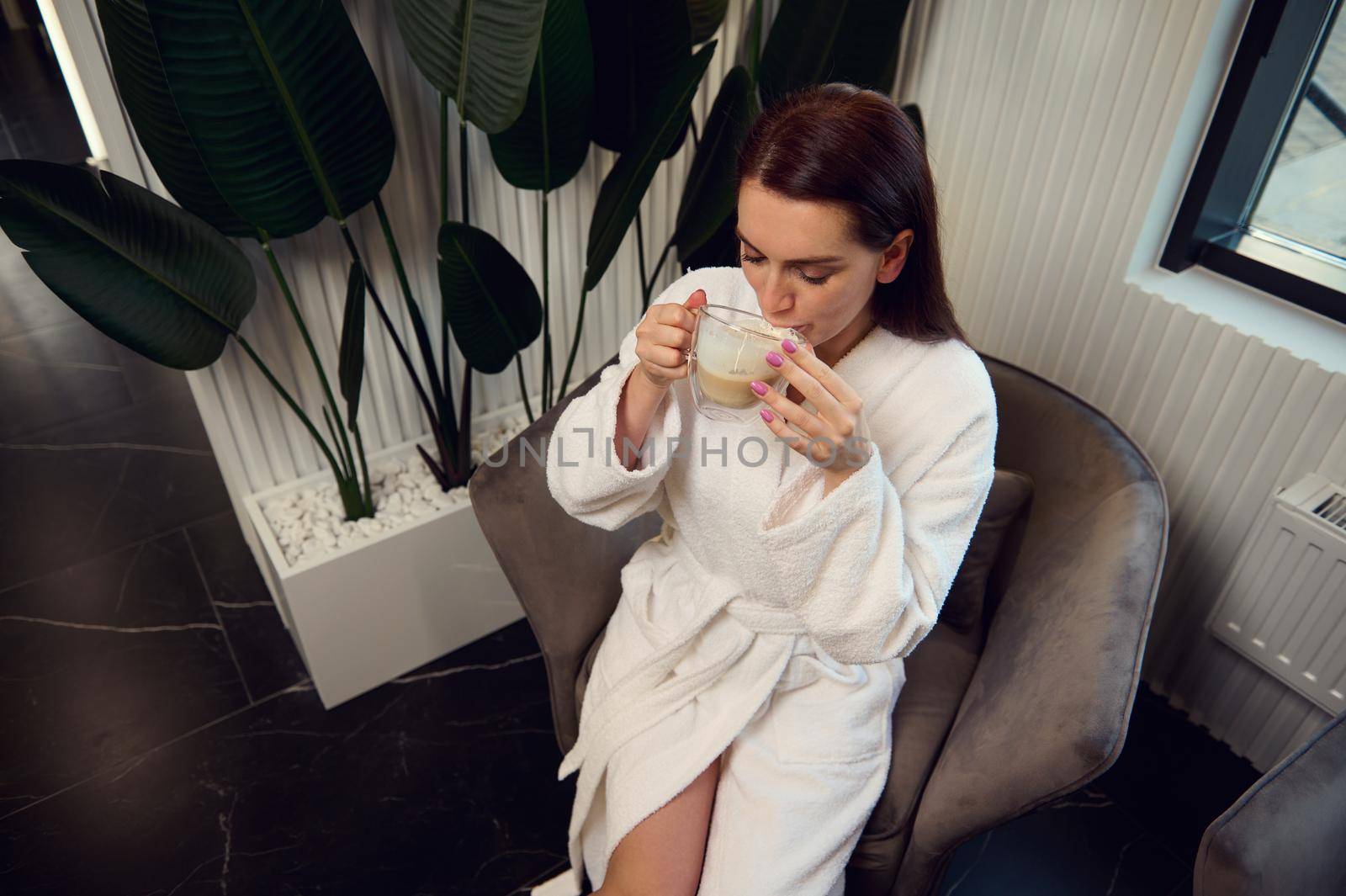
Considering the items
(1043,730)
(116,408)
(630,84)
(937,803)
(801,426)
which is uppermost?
(630,84)

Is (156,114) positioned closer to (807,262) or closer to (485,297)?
(485,297)

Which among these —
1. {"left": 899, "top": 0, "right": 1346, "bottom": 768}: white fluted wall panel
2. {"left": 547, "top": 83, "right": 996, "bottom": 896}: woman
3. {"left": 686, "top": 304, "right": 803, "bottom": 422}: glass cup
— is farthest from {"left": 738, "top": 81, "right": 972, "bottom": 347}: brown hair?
{"left": 899, "top": 0, "right": 1346, "bottom": 768}: white fluted wall panel

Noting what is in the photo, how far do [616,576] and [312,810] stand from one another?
78 cm

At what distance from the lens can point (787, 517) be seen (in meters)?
1.09

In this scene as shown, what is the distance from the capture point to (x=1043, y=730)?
106 cm

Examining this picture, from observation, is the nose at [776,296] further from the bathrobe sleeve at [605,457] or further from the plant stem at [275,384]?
the plant stem at [275,384]

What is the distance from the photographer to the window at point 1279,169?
4.59 feet

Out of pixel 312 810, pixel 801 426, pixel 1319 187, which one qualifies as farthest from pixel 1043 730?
pixel 312 810

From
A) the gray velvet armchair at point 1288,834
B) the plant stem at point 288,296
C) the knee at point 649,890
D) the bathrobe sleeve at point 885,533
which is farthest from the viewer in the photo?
the plant stem at point 288,296

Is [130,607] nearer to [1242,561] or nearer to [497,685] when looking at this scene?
[497,685]

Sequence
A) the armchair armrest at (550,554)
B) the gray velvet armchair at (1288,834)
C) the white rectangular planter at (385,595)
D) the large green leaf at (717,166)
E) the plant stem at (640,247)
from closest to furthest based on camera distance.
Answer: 1. the gray velvet armchair at (1288,834)
2. the armchair armrest at (550,554)
3. the large green leaf at (717,166)
4. the white rectangular planter at (385,595)
5. the plant stem at (640,247)

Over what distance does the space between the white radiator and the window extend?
0.32 m

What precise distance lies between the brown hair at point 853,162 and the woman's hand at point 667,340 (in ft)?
0.56

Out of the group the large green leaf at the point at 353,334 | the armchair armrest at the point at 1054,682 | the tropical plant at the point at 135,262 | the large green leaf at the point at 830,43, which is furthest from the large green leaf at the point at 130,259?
the armchair armrest at the point at 1054,682
